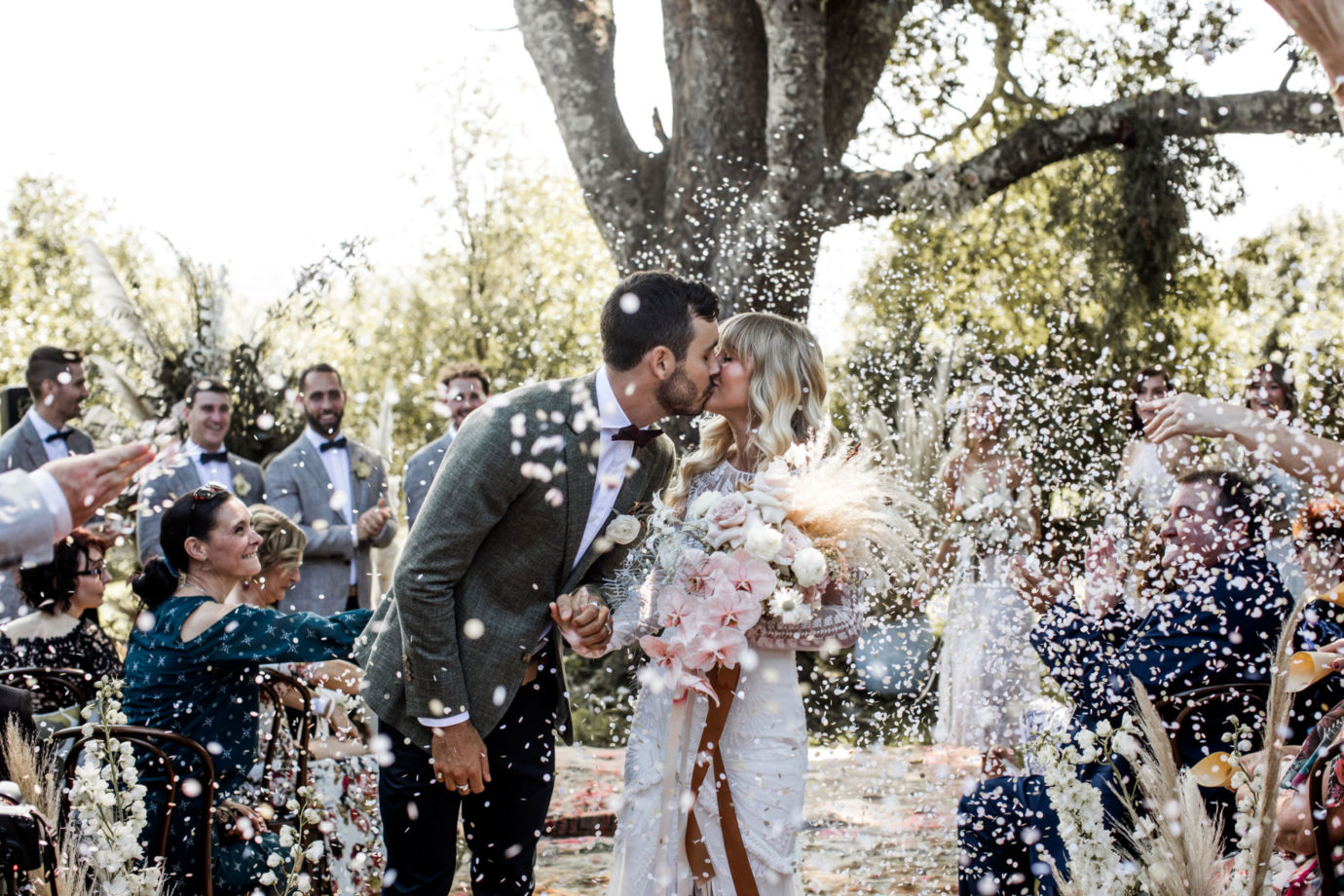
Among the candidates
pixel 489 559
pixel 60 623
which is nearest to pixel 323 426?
pixel 60 623

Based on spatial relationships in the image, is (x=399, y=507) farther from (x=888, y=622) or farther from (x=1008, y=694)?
(x=1008, y=694)

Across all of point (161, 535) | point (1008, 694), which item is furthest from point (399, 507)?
point (161, 535)

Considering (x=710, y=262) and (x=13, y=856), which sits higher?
(x=710, y=262)

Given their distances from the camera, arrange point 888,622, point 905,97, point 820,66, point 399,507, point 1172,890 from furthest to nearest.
→ 1. point 399,507
2. point 905,97
3. point 888,622
4. point 820,66
5. point 1172,890

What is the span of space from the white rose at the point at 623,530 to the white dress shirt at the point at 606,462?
55 millimetres

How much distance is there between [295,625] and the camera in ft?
11.1

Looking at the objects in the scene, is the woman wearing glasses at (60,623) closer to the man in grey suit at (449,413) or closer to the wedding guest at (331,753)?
the wedding guest at (331,753)

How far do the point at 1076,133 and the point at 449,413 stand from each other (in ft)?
16.6

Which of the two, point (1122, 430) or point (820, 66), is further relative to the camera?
point (1122, 430)

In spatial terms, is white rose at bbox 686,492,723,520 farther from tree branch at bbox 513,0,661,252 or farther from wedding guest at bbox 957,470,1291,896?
tree branch at bbox 513,0,661,252

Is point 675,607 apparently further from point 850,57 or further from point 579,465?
point 850,57

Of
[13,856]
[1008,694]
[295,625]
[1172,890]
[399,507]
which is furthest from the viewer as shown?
[399,507]

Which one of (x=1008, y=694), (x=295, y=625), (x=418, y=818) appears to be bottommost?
(x=1008, y=694)

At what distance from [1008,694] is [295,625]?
4.32m
